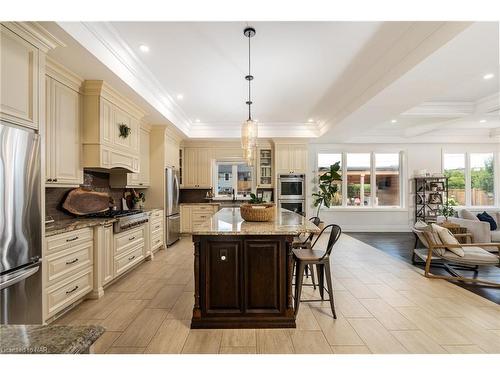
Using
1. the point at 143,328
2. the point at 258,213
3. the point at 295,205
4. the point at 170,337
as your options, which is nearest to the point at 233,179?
the point at 295,205

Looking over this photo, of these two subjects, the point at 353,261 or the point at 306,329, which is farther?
the point at 353,261

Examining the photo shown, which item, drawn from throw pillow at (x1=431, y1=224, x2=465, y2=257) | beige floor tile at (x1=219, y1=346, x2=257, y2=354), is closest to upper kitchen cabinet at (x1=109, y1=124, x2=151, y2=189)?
beige floor tile at (x1=219, y1=346, x2=257, y2=354)

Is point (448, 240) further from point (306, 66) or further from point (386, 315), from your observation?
point (306, 66)

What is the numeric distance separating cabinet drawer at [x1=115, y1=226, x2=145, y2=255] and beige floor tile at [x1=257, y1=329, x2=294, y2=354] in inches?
88.4

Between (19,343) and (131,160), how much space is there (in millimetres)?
3902

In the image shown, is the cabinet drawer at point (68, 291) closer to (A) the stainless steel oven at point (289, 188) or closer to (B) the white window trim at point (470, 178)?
(A) the stainless steel oven at point (289, 188)

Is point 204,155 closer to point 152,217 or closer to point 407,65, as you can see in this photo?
point 152,217

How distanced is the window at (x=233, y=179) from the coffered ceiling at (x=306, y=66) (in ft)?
7.08

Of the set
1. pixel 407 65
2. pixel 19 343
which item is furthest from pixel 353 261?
pixel 19 343

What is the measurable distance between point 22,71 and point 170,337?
8.08ft

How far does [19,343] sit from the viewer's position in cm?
63

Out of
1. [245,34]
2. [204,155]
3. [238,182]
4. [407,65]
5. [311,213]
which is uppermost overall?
[245,34]

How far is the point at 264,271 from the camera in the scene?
2.29m

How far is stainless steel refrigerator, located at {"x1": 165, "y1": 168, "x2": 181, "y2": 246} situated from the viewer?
5348mm
